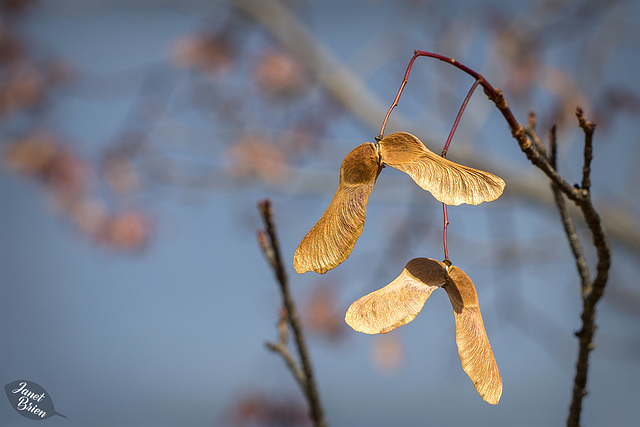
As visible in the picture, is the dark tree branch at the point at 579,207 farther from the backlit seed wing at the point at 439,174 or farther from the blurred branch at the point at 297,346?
the blurred branch at the point at 297,346

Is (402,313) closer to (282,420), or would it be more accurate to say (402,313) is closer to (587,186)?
(587,186)

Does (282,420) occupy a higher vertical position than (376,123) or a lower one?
lower

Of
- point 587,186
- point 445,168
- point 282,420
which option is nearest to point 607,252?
point 587,186

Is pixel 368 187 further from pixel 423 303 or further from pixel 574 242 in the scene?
pixel 574 242
